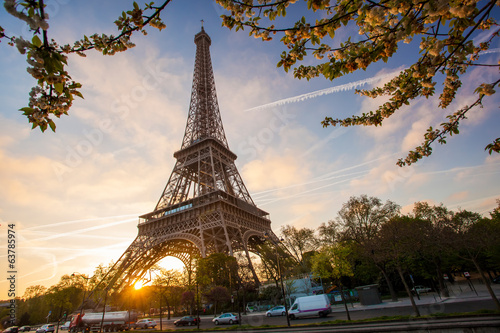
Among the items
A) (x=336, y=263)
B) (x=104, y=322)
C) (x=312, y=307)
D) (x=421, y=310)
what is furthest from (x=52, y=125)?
(x=104, y=322)

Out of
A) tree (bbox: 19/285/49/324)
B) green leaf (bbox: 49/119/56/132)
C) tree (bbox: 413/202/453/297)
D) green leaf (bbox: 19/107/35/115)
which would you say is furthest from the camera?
tree (bbox: 19/285/49/324)

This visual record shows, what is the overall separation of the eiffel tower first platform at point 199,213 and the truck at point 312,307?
9733 mm

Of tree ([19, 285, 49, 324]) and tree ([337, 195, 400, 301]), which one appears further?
tree ([19, 285, 49, 324])

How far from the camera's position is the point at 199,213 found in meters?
34.9

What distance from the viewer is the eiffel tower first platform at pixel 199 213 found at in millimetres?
33594

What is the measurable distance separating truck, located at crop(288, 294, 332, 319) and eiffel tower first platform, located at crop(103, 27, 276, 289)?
9.73m

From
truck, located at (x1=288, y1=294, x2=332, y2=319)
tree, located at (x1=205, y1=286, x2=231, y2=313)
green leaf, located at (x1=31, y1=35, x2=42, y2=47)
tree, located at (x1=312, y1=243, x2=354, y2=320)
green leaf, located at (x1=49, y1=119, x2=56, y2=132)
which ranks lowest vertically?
truck, located at (x1=288, y1=294, x2=332, y2=319)

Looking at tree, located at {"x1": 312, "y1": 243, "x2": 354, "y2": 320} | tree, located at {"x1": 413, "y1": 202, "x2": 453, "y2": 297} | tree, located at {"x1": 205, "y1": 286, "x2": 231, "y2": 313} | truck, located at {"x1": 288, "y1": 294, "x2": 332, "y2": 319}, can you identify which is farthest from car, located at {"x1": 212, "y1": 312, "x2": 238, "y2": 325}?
tree, located at {"x1": 413, "y1": 202, "x2": 453, "y2": 297}

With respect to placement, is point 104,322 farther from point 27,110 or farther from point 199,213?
point 27,110

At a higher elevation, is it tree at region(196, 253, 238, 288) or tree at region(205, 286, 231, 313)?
tree at region(196, 253, 238, 288)

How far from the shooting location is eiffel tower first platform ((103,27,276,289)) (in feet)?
110

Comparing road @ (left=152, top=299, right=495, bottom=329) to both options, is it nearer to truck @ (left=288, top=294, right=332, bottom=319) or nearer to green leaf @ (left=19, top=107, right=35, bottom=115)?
truck @ (left=288, top=294, right=332, bottom=319)

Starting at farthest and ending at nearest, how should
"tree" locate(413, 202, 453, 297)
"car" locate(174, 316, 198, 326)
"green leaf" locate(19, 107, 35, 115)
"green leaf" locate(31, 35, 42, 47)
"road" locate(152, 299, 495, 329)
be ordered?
1. "car" locate(174, 316, 198, 326)
2. "tree" locate(413, 202, 453, 297)
3. "road" locate(152, 299, 495, 329)
4. "green leaf" locate(19, 107, 35, 115)
5. "green leaf" locate(31, 35, 42, 47)

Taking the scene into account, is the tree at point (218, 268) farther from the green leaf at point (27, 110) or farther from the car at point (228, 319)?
the green leaf at point (27, 110)
